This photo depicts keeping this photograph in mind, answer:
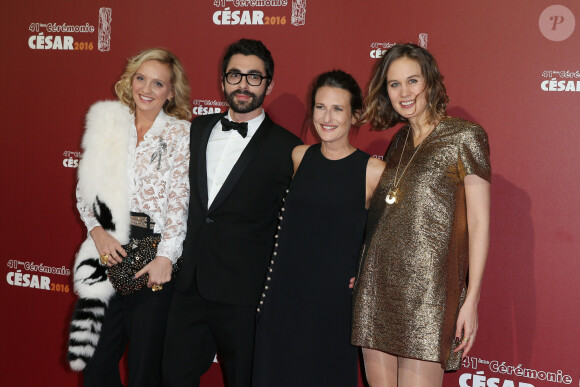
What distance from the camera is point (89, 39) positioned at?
12.3ft

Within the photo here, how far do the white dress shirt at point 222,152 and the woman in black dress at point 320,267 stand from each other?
327 mm

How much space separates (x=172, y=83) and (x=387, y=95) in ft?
3.68

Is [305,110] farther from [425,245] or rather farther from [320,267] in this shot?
[425,245]

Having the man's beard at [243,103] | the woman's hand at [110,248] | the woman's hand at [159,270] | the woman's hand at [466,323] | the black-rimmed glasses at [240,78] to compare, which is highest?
the black-rimmed glasses at [240,78]

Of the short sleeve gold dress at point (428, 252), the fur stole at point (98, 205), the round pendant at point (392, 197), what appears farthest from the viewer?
the fur stole at point (98, 205)

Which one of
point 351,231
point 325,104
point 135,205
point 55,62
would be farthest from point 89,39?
point 351,231

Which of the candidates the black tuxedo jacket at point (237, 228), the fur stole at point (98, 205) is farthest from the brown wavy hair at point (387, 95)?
the fur stole at point (98, 205)

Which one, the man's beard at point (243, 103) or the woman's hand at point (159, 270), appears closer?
the woman's hand at point (159, 270)

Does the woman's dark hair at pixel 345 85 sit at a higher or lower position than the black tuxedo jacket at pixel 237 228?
higher

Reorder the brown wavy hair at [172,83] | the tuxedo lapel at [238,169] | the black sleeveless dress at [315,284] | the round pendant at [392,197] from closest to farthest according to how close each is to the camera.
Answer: the round pendant at [392,197] < the black sleeveless dress at [315,284] < the tuxedo lapel at [238,169] < the brown wavy hair at [172,83]

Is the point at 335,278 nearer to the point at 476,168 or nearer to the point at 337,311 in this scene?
the point at 337,311

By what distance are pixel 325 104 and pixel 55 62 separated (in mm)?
2213

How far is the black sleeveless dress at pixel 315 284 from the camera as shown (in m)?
2.52

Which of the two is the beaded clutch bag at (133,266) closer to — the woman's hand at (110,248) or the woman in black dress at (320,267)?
the woman's hand at (110,248)
